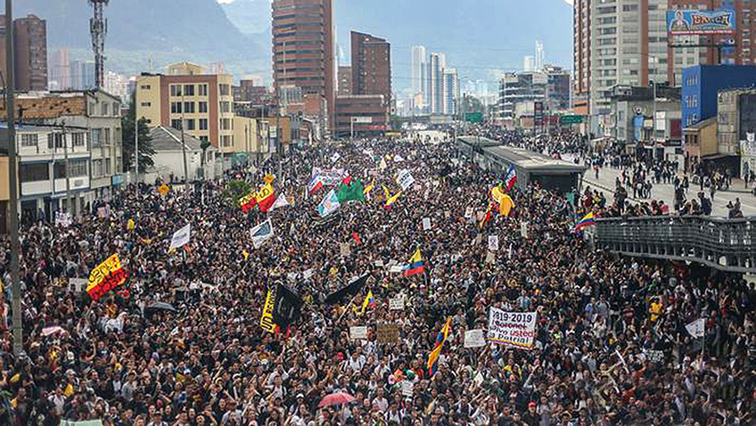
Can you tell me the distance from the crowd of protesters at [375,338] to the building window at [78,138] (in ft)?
85.7

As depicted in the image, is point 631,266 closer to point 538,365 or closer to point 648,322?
point 648,322

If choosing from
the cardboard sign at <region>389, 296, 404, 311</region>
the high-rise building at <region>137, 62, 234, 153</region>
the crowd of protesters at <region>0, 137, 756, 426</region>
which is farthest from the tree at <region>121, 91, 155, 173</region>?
the cardboard sign at <region>389, 296, 404, 311</region>

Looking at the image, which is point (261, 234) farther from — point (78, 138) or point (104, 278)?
point (78, 138)

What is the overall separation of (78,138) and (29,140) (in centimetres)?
974

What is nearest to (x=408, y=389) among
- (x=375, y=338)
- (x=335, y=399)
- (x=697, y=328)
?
(x=335, y=399)

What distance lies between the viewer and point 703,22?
112125mm

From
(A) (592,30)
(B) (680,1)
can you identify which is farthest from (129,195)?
(A) (592,30)

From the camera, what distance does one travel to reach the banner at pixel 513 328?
66.6ft

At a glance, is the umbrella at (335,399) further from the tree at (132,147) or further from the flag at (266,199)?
the tree at (132,147)

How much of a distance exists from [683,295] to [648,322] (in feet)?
8.11

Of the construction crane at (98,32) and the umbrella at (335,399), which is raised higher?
the construction crane at (98,32)

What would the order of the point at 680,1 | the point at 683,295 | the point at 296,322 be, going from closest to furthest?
1. the point at 296,322
2. the point at 683,295
3. the point at 680,1

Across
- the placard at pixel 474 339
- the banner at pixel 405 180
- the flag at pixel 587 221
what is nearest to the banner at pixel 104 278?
the placard at pixel 474 339

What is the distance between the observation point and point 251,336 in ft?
72.5
